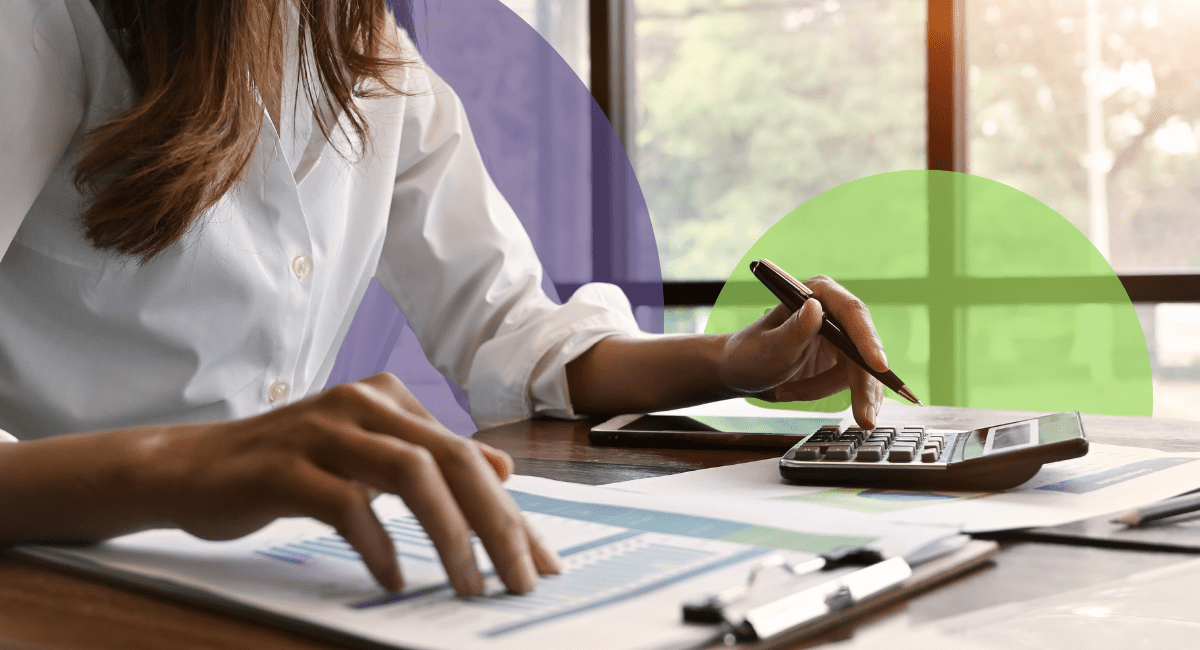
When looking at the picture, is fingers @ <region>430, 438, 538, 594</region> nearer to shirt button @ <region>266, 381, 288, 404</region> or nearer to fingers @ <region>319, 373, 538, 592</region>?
fingers @ <region>319, 373, 538, 592</region>

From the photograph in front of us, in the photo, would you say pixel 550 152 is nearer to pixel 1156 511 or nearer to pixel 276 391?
pixel 276 391

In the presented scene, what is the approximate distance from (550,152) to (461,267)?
1.76 metres

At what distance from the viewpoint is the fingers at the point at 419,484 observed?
0.31 meters

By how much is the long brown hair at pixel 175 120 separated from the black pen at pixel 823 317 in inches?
14.3

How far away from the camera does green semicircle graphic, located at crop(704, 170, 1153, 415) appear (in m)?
1.74

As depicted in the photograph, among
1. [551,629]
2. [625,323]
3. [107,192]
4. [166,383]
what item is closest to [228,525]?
[551,629]

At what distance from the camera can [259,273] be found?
74cm

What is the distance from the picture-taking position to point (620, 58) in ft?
9.55

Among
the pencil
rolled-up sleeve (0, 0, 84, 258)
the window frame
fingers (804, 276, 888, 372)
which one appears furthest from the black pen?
the window frame

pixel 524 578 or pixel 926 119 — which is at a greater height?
pixel 926 119

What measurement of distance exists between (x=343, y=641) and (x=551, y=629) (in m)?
0.06

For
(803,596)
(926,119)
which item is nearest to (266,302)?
(803,596)

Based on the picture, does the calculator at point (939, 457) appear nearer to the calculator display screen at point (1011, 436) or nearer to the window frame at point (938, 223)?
the calculator display screen at point (1011, 436)

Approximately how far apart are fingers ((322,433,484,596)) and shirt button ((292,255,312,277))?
49 centimetres
